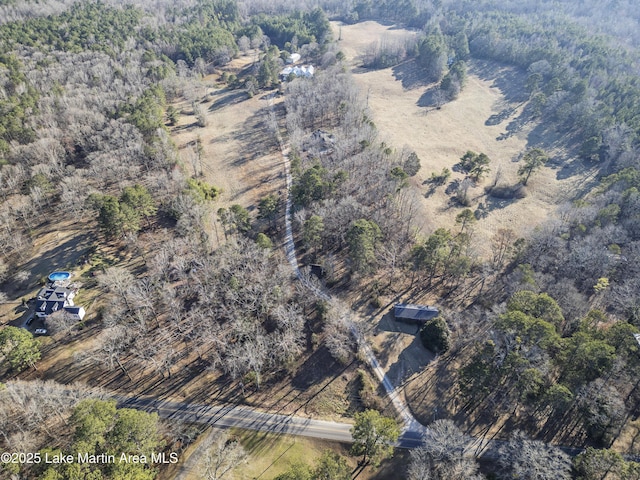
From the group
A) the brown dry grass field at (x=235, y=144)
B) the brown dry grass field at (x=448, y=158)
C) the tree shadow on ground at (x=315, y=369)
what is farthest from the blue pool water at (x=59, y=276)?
the brown dry grass field at (x=448, y=158)

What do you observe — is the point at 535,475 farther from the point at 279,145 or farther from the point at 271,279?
the point at 279,145

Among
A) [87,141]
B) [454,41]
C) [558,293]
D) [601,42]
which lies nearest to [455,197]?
[558,293]

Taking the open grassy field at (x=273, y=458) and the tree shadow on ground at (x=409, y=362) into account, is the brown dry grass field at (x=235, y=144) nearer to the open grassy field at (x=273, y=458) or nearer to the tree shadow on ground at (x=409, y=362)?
the open grassy field at (x=273, y=458)

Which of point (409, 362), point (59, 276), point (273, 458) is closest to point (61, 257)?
point (59, 276)

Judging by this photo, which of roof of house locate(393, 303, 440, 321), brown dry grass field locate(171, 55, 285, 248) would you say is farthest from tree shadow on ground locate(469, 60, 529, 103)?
roof of house locate(393, 303, 440, 321)

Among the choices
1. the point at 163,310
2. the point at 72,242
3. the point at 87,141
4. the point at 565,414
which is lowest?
the point at 565,414

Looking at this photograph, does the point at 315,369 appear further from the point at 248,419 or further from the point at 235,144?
the point at 235,144

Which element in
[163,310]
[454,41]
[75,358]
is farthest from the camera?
[454,41]
